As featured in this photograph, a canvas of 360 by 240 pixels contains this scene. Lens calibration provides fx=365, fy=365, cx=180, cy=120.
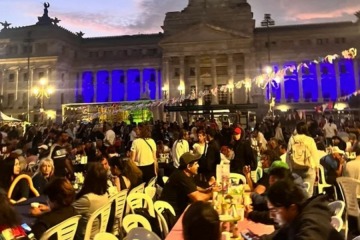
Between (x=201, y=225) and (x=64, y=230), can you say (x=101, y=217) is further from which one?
(x=201, y=225)

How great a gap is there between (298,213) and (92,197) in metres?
3.10

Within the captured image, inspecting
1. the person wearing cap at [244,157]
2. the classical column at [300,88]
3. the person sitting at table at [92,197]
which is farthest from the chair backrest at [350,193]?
the classical column at [300,88]

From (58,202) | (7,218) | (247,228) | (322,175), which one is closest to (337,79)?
(322,175)

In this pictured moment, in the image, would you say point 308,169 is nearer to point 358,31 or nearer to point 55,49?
point 358,31

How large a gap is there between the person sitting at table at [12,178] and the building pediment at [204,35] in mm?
46984

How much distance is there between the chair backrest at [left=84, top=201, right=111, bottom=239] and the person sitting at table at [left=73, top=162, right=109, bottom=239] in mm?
85

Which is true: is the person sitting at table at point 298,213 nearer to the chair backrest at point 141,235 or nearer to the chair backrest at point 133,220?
the chair backrest at point 141,235

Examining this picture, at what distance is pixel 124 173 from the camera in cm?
755

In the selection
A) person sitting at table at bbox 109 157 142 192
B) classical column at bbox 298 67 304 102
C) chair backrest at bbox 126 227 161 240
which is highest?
classical column at bbox 298 67 304 102

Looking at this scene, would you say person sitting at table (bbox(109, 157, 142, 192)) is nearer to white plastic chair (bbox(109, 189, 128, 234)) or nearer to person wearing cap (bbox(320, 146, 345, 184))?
white plastic chair (bbox(109, 189, 128, 234))

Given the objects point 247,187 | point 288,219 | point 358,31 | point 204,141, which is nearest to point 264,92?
point 358,31

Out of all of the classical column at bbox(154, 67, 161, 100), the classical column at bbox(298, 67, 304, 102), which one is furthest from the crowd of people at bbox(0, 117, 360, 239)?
the classical column at bbox(154, 67, 161, 100)

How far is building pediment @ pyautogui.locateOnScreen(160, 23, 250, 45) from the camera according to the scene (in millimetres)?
Answer: 51719

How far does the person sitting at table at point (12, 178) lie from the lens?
6926 mm
